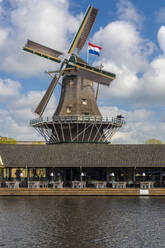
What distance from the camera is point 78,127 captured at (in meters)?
43.2

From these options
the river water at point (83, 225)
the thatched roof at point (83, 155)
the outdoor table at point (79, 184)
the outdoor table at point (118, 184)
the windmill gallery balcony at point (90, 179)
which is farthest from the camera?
the windmill gallery balcony at point (90, 179)

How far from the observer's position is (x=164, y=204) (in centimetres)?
2762

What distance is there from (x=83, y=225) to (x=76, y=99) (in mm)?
26168

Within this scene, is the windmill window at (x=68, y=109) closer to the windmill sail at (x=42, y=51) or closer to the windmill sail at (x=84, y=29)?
the windmill sail at (x=42, y=51)

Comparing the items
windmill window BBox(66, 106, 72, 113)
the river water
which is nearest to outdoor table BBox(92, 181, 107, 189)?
the river water

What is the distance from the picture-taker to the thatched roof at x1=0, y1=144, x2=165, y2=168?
36581mm

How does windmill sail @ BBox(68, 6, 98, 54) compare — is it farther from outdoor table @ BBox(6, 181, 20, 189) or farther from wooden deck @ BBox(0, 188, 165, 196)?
wooden deck @ BBox(0, 188, 165, 196)

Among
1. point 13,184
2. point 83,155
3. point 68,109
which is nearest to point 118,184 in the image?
point 83,155

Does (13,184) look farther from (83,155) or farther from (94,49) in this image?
(94,49)

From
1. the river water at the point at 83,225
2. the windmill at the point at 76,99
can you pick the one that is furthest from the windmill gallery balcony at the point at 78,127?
the river water at the point at 83,225

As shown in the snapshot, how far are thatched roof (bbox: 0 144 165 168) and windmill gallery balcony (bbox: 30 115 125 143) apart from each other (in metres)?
3.10

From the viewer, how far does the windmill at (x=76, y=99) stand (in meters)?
43.2

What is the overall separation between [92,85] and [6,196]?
18.3 m

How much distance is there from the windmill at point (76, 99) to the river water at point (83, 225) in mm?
16355
